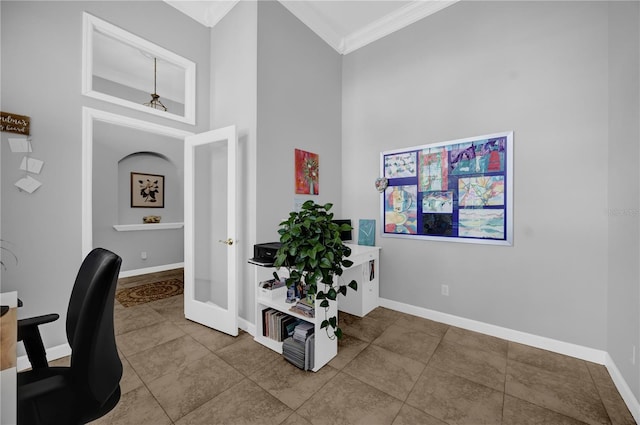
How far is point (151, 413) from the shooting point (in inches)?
63.9

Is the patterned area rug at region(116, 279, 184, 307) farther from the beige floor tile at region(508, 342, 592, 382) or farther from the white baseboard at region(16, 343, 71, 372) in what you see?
the beige floor tile at region(508, 342, 592, 382)

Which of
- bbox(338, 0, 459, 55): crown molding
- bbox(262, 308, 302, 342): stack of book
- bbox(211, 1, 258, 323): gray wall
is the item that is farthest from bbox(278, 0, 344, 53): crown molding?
bbox(262, 308, 302, 342): stack of book

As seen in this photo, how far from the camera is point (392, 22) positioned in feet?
10.4

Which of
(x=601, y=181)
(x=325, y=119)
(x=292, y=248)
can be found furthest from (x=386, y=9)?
(x=292, y=248)

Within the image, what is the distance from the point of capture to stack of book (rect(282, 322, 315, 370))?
2.04 meters

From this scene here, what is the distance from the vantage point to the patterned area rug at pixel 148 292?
355cm

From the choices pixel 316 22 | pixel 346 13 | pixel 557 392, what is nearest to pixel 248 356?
pixel 557 392

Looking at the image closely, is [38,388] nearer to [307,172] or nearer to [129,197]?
[307,172]

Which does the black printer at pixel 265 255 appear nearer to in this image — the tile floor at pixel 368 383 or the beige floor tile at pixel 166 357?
the tile floor at pixel 368 383

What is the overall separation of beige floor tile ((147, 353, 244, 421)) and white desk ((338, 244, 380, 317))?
59.3 inches

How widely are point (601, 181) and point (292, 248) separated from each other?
8.44 feet

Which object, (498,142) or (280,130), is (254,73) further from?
(498,142)

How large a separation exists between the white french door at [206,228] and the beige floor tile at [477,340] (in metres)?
2.34

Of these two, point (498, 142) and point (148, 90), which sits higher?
point (148, 90)
